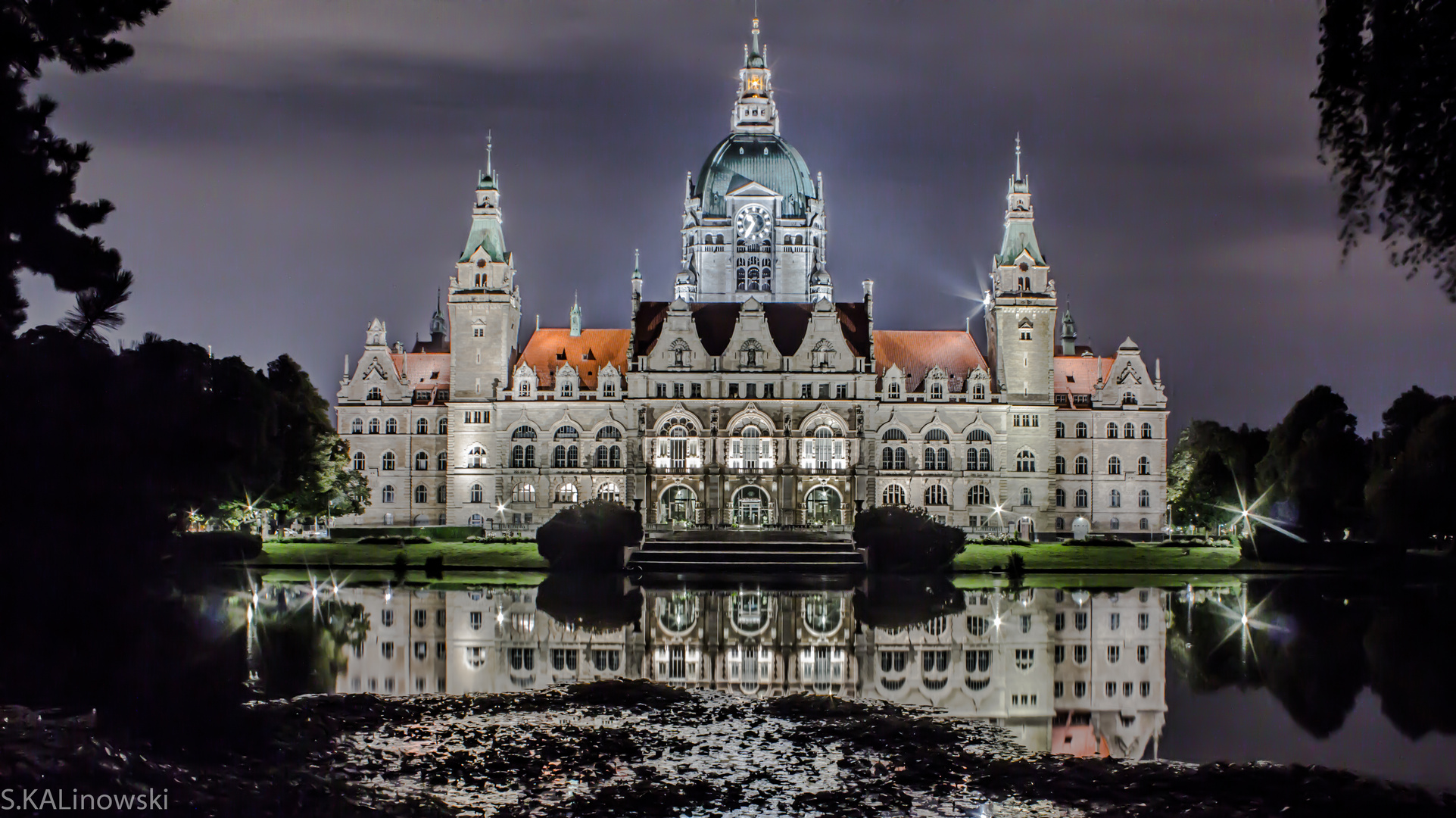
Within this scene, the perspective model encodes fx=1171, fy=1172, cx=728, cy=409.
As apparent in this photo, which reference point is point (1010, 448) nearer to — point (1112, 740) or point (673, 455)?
point (673, 455)

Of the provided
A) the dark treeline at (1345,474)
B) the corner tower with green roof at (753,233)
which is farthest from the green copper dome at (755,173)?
the dark treeline at (1345,474)

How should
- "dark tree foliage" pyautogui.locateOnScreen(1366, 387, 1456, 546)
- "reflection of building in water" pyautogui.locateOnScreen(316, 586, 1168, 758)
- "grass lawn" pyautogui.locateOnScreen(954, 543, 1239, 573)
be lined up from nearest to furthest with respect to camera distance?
"reflection of building in water" pyautogui.locateOnScreen(316, 586, 1168, 758), "dark tree foliage" pyautogui.locateOnScreen(1366, 387, 1456, 546), "grass lawn" pyautogui.locateOnScreen(954, 543, 1239, 573)

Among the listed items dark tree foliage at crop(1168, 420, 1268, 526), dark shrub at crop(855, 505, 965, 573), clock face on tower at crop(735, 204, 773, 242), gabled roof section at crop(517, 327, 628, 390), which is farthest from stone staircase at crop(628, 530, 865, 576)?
clock face on tower at crop(735, 204, 773, 242)

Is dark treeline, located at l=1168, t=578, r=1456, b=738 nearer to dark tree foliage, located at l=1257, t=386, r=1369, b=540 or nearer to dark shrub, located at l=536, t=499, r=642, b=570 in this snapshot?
dark tree foliage, located at l=1257, t=386, r=1369, b=540

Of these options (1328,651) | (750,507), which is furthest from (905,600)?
(750,507)

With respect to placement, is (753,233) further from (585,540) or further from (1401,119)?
(1401,119)

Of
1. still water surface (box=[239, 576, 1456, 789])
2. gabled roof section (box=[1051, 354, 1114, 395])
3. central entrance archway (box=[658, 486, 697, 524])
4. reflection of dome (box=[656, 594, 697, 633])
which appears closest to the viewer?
still water surface (box=[239, 576, 1456, 789])

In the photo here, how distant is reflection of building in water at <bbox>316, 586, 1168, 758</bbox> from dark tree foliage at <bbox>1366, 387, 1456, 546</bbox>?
63.7ft

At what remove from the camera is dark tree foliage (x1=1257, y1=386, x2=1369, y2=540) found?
179ft

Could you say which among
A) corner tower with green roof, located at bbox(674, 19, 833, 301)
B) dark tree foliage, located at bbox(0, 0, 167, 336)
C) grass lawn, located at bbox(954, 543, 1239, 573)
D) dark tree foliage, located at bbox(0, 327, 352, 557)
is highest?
corner tower with green roof, located at bbox(674, 19, 833, 301)

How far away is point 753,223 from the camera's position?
99.9 meters

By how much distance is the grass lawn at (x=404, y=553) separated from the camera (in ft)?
170

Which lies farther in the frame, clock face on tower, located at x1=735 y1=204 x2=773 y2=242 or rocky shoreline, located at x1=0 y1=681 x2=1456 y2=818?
clock face on tower, located at x1=735 y1=204 x2=773 y2=242

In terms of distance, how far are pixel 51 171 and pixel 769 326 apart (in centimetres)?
6611
